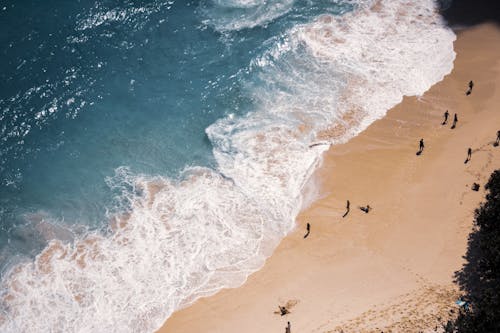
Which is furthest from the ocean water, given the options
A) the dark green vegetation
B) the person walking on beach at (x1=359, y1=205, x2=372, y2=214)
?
the dark green vegetation

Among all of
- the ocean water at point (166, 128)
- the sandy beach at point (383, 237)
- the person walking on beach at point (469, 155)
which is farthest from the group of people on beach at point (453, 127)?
the ocean water at point (166, 128)

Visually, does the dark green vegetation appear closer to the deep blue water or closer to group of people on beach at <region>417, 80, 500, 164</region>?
group of people on beach at <region>417, 80, 500, 164</region>

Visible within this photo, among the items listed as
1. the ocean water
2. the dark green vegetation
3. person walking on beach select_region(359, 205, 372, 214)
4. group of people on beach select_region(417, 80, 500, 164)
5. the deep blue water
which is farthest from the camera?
the deep blue water

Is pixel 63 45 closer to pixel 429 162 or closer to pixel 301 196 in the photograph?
pixel 301 196

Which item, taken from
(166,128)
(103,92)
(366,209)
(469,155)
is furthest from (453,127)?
(103,92)

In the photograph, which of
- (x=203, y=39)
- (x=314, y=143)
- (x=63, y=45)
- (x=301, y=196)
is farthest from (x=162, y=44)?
(x=301, y=196)

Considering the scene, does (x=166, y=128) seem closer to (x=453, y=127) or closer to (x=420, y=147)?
(x=420, y=147)

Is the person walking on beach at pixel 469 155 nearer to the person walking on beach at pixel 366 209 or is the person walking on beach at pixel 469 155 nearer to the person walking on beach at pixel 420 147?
the person walking on beach at pixel 420 147
